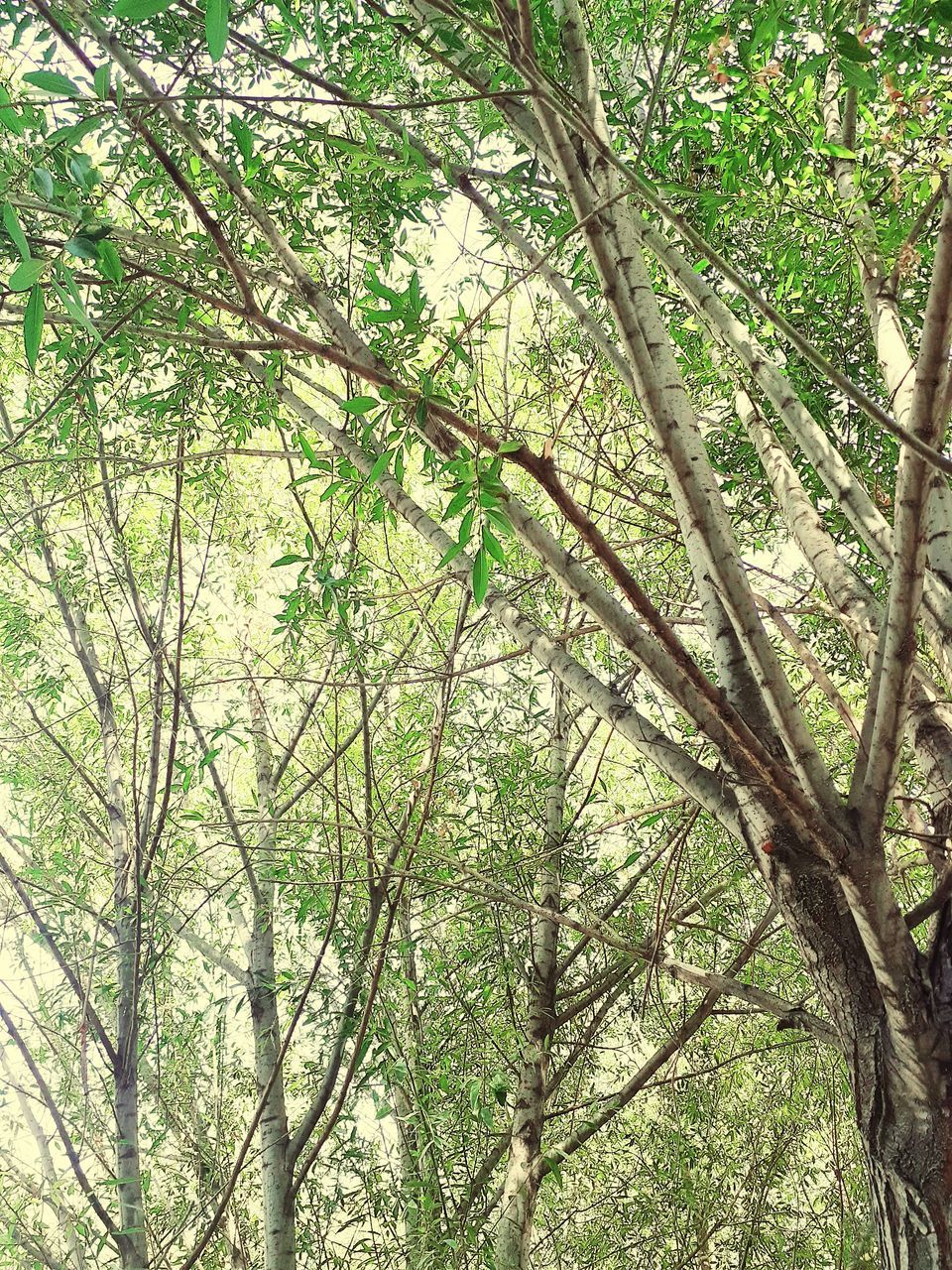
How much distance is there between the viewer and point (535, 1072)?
2.51 m

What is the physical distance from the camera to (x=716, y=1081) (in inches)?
145

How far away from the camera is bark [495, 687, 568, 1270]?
7.53 ft

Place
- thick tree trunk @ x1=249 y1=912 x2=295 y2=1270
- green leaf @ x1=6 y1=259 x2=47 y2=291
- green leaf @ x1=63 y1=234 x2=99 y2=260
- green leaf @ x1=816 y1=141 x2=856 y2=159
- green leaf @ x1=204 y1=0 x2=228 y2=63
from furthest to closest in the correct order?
1. thick tree trunk @ x1=249 y1=912 x2=295 y2=1270
2. green leaf @ x1=816 y1=141 x2=856 y2=159
3. green leaf @ x1=63 y1=234 x2=99 y2=260
4. green leaf @ x1=6 y1=259 x2=47 y2=291
5. green leaf @ x1=204 y1=0 x2=228 y2=63

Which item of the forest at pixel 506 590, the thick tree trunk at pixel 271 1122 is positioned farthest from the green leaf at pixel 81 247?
the thick tree trunk at pixel 271 1122

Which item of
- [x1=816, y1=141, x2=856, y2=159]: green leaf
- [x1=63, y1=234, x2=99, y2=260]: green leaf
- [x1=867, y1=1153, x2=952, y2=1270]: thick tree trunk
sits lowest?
[x1=867, y1=1153, x2=952, y2=1270]: thick tree trunk

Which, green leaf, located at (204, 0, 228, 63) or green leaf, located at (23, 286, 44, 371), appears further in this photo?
green leaf, located at (23, 286, 44, 371)

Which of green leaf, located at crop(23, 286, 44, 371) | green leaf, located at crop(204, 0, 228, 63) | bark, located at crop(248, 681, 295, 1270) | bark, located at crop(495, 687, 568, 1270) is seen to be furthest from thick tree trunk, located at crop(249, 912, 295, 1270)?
green leaf, located at crop(204, 0, 228, 63)

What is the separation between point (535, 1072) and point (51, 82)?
8.17 ft

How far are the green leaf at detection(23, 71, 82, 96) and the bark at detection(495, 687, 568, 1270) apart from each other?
68.2 inches

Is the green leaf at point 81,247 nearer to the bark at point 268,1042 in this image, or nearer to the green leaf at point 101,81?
the green leaf at point 101,81

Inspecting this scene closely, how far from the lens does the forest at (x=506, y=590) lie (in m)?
1.21

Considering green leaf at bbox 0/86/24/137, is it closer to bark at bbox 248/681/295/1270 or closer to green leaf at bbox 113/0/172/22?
green leaf at bbox 113/0/172/22

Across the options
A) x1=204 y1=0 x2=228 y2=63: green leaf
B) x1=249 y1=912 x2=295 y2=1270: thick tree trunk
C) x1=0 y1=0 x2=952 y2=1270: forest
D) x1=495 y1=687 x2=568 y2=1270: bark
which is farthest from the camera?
x1=249 y1=912 x2=295 y2=1270: thick tree trunk

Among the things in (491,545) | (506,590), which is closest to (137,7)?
(491,545)
